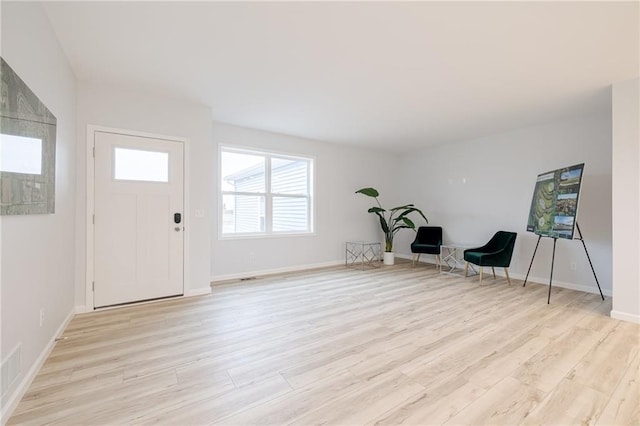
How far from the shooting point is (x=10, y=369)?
1.52 metres

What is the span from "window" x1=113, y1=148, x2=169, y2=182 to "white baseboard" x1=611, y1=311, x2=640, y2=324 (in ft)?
16.9

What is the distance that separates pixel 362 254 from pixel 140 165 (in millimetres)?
4224

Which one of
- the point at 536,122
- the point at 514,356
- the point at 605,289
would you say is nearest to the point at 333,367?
the point at 514,356

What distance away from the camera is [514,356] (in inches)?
83.7

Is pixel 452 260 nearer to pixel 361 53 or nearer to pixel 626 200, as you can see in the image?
pixel 626 200

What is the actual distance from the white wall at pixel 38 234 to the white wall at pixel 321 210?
188 centimetres

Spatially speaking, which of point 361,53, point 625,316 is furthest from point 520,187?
point 361,53

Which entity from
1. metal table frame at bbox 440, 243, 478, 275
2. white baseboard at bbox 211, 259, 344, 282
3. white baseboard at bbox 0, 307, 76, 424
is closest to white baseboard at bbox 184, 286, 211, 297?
white baseboard at bbox 211, 259, 344, 282

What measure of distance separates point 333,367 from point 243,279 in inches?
110

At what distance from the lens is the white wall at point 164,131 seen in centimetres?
297

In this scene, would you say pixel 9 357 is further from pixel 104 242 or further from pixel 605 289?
pixel 605 289

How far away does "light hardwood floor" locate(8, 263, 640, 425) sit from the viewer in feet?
5.01

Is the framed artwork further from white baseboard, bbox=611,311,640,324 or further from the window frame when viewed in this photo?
white baseboard, bbox=611,311,640,324

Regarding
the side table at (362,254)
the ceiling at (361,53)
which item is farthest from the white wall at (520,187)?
the side table at (362,254)
